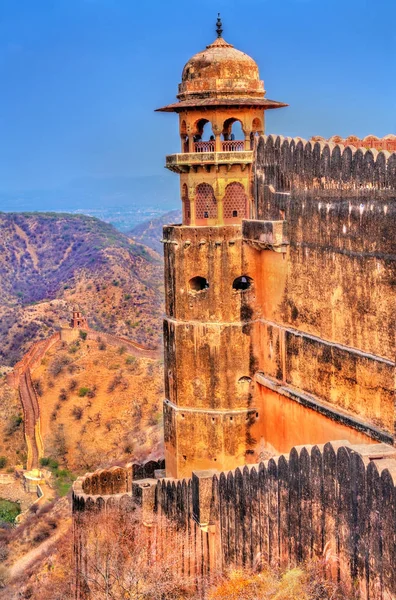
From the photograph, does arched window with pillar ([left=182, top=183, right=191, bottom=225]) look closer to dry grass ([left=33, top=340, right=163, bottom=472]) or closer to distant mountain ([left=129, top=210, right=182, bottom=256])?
dry grass ([left=33, top=340, right=163, bottom=472])

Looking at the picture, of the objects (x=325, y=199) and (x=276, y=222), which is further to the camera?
(x=276, y=222)

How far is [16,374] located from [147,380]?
7.44 metres

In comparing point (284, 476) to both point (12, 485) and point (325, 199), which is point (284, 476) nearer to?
point (325, 199)

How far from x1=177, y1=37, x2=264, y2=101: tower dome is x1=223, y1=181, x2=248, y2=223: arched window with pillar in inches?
73.3

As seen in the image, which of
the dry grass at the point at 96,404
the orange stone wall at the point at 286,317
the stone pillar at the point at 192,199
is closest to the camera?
the orange stone wall at the point at 286,317

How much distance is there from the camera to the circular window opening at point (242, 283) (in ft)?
71.1

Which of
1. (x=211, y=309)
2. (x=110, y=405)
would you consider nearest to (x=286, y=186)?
(x=211, y=309)

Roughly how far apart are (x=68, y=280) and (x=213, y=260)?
178 feet

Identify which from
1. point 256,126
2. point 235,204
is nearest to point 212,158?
point 235,204

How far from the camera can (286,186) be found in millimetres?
19953

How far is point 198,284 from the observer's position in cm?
2200

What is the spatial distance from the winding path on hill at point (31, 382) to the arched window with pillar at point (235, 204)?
24031 millimetres

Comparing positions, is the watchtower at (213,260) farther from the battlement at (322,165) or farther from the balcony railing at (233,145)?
the battlement at (322,165)

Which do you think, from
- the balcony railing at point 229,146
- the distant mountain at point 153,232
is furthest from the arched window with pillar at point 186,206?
the distant mountain at point 153,232
